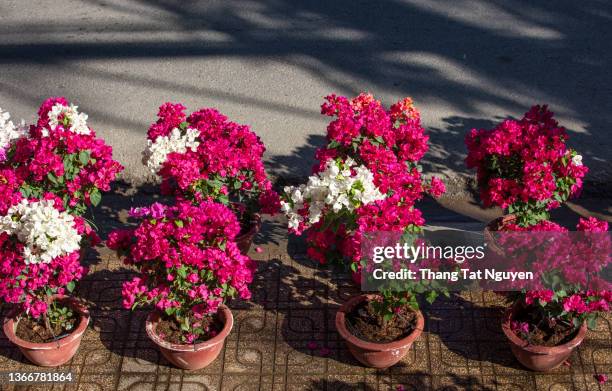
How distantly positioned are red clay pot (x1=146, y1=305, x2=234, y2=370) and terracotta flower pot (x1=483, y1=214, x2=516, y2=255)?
2.11m

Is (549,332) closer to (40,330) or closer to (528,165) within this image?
(528,165)

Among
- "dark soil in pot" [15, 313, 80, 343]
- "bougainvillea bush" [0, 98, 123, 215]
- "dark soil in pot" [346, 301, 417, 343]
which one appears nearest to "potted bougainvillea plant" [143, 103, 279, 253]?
"bougainvillea bush" [0, 98, 123, 215]

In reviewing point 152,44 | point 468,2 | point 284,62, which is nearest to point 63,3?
point 152,44

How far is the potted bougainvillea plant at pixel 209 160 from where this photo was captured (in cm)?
620

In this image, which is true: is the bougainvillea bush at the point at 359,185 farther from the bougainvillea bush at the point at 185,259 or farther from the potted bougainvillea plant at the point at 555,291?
the potted bougainvillea plant at the point at 555,291

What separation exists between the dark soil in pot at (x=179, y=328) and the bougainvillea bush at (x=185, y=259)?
23cm

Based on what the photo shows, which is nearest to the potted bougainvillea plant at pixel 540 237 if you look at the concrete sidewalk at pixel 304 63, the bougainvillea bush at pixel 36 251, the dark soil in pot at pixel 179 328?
the concrete sidewalk at pixel 304 63

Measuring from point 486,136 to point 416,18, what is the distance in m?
4.43

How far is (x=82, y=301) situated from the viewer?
648 centimetres

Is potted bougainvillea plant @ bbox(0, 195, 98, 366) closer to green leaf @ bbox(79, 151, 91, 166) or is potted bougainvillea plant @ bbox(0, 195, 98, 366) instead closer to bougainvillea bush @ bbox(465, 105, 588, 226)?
green leaf @ bbox(79, 151, 91, 166)

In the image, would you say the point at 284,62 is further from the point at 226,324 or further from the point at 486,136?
the point at 226,324

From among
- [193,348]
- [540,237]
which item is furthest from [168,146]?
[540,237]

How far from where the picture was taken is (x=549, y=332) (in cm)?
577

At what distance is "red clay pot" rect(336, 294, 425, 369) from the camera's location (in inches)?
223
